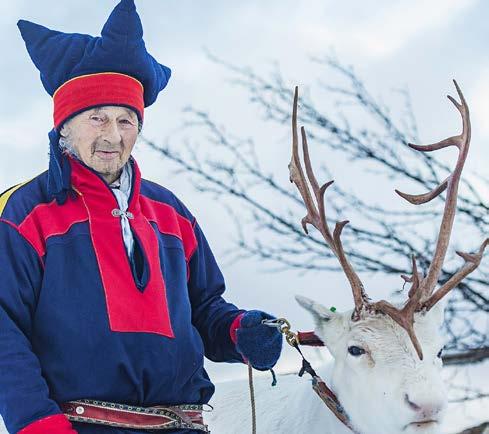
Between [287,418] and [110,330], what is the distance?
1.27 meters

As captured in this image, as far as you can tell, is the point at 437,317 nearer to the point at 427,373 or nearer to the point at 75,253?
the point at 427,373

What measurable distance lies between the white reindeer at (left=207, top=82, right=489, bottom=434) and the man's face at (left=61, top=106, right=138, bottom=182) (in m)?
0.87

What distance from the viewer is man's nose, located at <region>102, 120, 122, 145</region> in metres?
3.44

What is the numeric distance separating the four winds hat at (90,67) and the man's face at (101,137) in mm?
36

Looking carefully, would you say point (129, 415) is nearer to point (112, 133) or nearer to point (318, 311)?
point (112, 133)

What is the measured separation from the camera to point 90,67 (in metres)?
3.48

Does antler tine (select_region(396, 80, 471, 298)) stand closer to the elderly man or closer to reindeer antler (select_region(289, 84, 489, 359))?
reindeer antler (select_region(289, 84, 489, 359))

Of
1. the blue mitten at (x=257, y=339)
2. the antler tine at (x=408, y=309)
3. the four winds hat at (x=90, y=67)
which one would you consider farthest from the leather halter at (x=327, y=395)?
the four winds hat at (x=90, y=67)

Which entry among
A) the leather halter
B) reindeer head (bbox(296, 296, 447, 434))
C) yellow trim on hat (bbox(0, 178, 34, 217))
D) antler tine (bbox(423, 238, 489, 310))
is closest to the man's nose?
yellow trim on hat (bbox(0, 178, 34, 217))

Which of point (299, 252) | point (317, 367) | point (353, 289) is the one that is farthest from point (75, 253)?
point (299, 252)

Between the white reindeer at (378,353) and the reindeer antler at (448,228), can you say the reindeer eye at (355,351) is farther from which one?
the reindeer antler at (448,228)

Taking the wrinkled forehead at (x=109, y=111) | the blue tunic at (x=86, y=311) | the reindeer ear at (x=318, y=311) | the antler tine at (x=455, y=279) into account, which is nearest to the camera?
the blue tunic at (x=86, y=311)

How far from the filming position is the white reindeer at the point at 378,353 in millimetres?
3523

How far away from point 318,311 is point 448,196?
72cm
